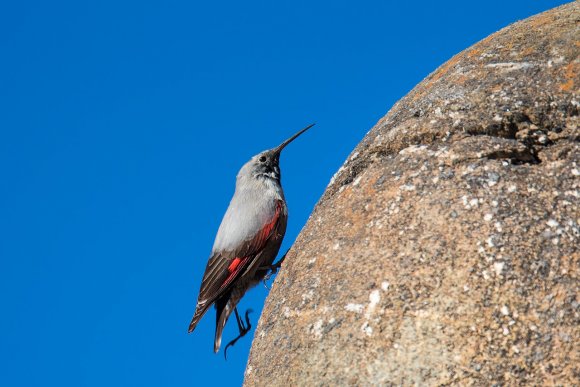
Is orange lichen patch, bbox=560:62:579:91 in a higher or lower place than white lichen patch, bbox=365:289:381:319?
higher

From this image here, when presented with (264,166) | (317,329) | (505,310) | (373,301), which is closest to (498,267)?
(505,310)

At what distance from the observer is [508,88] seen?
14.3 ft

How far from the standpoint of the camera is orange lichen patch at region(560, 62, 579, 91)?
14.2 ft

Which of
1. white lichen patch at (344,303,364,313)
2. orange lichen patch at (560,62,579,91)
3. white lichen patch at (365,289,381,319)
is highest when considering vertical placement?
orange lichen patch at (560,62,579,91)

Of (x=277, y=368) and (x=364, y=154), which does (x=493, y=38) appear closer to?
(x=364, y=154)

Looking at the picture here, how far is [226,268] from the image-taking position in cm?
659

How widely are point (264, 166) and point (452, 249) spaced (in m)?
4.13

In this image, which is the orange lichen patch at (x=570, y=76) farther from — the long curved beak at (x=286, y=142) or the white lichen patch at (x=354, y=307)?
the long curved beak at (x=286, y=142)

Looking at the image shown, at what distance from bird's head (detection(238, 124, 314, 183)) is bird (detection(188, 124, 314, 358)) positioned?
0.41 metres

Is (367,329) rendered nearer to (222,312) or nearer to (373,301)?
(373,301)

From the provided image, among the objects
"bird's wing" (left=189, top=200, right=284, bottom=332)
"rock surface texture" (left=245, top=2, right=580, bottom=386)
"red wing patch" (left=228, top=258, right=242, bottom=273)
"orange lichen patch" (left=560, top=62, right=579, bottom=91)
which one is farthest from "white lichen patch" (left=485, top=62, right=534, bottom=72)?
"red wing patch" (left=228, top=258, right=242, bottom=273)

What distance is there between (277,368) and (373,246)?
793mm

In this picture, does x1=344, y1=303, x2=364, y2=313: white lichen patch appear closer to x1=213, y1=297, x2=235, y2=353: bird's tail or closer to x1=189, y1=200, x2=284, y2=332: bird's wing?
x1=189, y1=200, x2=284, y2=332: bird's wing

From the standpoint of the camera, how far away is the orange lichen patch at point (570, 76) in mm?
4328
